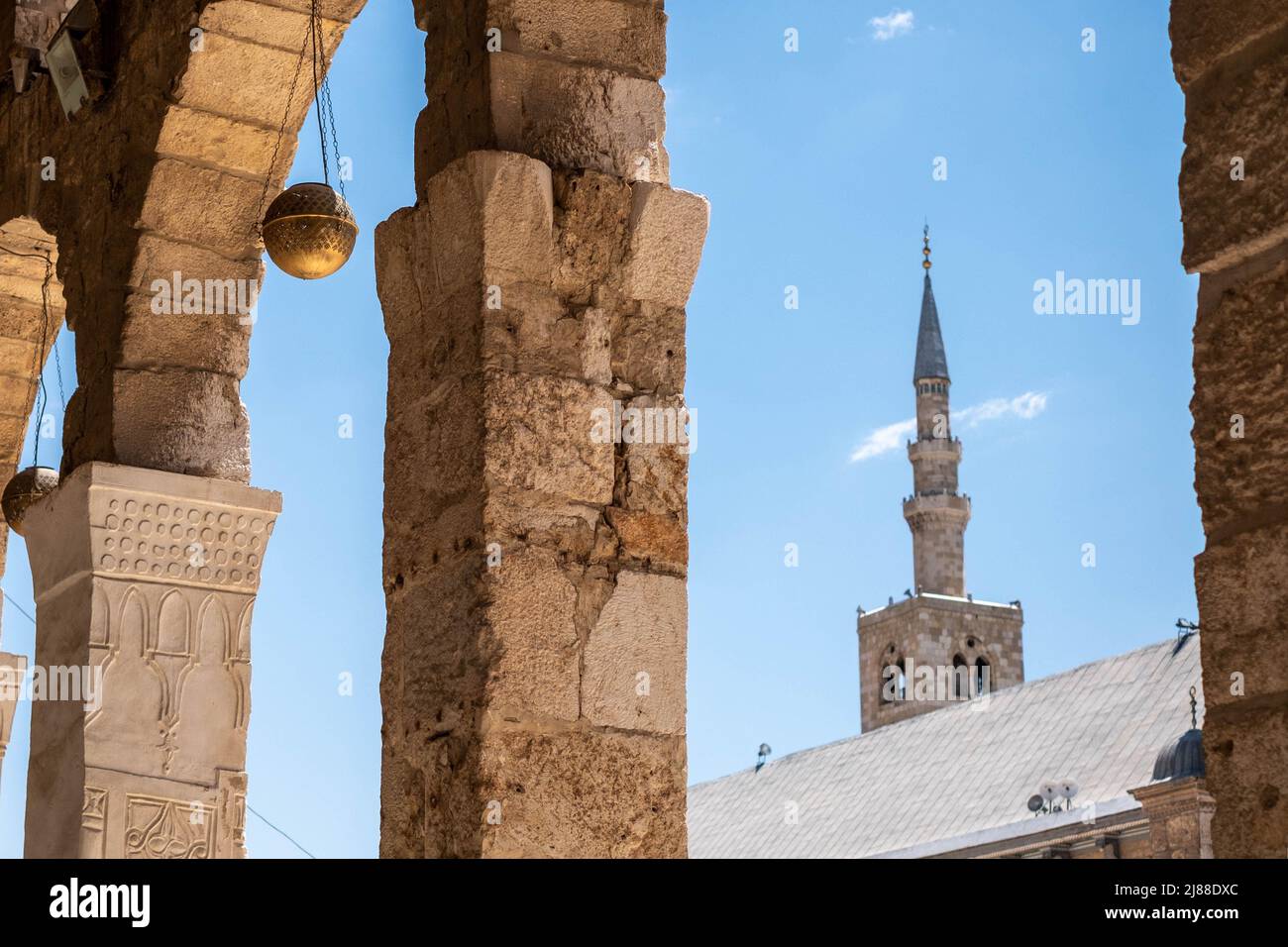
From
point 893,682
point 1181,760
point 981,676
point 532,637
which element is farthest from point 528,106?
point 981,676

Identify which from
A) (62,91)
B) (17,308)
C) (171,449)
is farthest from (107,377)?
(17,308)

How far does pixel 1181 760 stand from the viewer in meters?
20.3

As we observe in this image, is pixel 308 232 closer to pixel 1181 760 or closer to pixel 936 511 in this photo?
pixel 1181 760

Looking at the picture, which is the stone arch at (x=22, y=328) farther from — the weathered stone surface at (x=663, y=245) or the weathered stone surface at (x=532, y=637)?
the weathered stone surface at (x=532, y=637)

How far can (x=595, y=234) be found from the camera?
4.27m

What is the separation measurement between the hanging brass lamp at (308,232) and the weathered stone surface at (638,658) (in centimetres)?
186

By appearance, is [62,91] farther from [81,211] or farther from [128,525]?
[128,525]

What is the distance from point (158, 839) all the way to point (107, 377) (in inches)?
55.8

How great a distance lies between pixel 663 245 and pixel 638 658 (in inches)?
37.7

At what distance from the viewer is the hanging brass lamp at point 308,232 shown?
550 centimetres

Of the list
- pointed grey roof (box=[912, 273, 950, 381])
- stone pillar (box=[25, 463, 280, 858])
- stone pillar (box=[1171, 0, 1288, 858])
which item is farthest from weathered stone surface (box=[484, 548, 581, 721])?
pointed grey roof (box=[912, 273, 950, 381])

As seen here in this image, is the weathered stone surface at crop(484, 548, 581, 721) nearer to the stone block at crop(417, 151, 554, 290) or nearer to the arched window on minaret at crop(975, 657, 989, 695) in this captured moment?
the stone block at crop(417, 151, 554, 290)

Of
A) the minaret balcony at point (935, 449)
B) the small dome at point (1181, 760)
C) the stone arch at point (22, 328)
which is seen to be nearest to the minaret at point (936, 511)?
the minaret balcony at point (935, 449)
